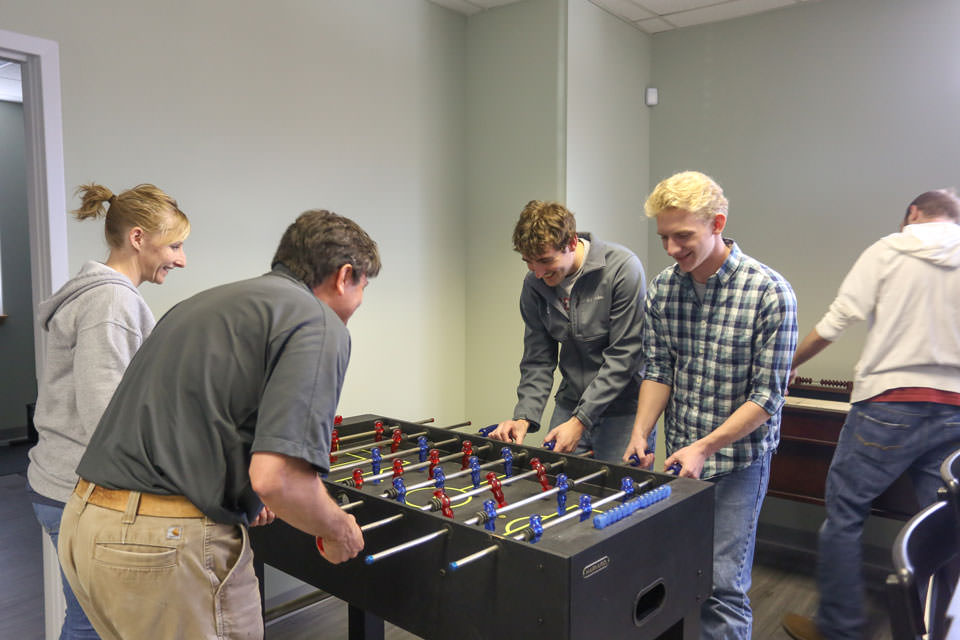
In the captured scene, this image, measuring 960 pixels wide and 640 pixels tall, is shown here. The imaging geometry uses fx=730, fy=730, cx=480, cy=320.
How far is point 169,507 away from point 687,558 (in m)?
1.13

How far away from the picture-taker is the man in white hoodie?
251 cm

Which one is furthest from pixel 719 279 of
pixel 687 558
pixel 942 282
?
pixel 942 282

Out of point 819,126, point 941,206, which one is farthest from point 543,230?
point 819,126

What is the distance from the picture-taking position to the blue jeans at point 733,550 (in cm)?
195

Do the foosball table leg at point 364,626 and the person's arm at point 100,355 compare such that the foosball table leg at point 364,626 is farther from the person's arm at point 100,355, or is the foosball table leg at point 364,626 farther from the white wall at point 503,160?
the white wall at point 503,160

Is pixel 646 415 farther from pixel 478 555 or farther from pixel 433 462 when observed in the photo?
pixel 478 555

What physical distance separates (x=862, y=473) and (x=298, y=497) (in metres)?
2.15

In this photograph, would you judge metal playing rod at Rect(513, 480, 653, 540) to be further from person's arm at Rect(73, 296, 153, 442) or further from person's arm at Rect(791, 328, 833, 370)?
person's arm at Rect(791, 328, 833, 370)

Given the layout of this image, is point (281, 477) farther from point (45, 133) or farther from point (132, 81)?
point (132, 81)

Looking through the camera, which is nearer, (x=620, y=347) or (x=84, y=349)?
(x=84, y=349)

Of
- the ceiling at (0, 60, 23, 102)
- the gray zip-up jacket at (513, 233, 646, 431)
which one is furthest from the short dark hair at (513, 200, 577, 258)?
the ceiling at (0, 60, 23, 102)

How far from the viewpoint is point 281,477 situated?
4.05ft

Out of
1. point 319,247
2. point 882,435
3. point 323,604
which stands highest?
point 319,247

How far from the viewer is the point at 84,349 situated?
1734mm
